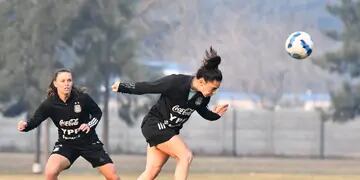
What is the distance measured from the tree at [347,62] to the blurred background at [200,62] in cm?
5

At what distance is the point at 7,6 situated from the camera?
1645 inches

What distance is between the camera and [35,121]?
13711 mm

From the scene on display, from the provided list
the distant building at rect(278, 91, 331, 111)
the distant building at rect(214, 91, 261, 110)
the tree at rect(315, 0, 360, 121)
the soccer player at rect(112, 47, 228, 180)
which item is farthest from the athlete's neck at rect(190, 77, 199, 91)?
the distant building at rect(278, 91, 331, 111)

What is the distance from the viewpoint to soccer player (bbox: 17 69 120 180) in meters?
13.6

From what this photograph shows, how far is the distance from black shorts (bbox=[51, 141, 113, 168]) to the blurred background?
13906 millimetres

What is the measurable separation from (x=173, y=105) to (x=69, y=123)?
1.70 metres

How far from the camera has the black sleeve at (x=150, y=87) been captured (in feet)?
41.1

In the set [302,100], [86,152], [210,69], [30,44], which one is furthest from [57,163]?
[302,100]

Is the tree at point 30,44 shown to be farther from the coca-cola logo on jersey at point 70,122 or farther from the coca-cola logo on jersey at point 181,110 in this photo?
the coca-cola logo on jersey at point 181,110

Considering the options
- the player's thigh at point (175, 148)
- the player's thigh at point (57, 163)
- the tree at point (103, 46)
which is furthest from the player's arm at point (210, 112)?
the tree at point (103, 46)

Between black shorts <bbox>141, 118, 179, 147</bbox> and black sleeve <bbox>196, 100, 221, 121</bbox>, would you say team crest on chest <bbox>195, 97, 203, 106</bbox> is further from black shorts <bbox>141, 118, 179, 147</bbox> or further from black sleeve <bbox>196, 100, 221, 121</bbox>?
black shorts <bbox>141, 118, 179, 147</bbox>

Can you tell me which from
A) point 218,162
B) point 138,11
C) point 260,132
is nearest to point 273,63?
point 260,132

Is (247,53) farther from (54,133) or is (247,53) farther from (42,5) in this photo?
(42,5)

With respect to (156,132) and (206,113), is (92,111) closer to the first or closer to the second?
(156,132)
